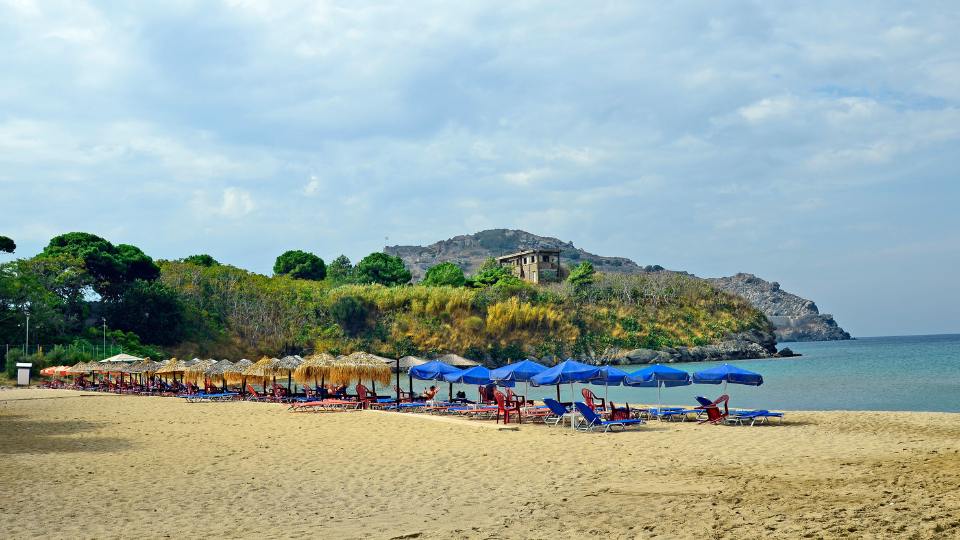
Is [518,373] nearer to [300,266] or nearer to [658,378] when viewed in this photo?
[658,378]

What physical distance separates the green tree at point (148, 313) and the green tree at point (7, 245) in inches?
310

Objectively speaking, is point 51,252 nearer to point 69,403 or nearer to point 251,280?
point 251,280

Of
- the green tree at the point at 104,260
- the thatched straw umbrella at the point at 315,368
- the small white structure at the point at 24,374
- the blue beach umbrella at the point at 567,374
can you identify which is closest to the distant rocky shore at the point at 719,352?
the green tree at the point at 104,260

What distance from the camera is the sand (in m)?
7.51

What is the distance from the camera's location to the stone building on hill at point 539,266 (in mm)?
106125

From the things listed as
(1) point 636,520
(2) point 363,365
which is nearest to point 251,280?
(2) point 363,365

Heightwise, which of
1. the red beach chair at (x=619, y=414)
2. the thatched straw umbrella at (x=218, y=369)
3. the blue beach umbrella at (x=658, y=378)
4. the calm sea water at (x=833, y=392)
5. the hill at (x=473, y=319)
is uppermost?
the hill at (x=473, y=319)

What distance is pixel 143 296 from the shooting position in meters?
55.6

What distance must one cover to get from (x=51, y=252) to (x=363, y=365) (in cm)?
4508

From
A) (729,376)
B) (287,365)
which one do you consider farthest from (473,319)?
(729,376)

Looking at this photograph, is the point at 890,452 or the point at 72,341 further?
the point at 72,341

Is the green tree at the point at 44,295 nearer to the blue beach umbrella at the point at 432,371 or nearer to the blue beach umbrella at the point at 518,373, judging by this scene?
the blue beach umbrella at the point at 432,371

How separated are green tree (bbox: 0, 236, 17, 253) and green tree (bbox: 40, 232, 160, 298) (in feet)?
6.18

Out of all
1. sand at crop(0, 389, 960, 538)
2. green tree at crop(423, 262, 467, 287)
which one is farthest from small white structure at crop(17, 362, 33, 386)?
green tree at crop(423, 262, 467, 287)
